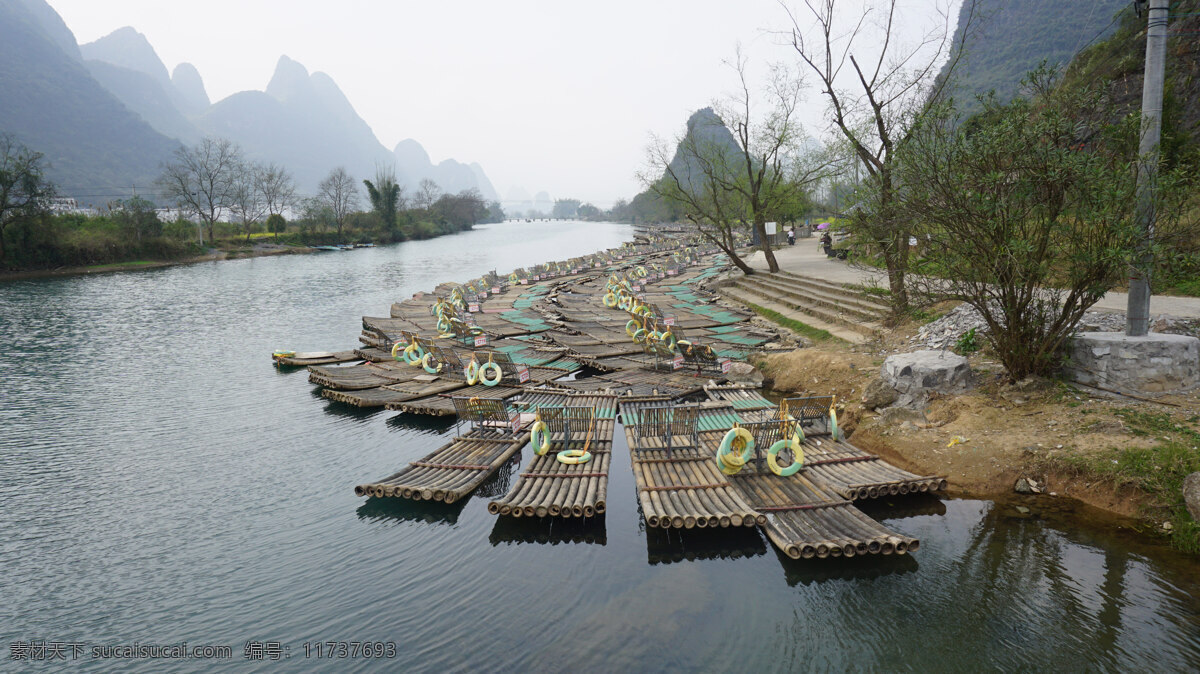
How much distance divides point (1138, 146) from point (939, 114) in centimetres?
309

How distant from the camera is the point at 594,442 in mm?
10969

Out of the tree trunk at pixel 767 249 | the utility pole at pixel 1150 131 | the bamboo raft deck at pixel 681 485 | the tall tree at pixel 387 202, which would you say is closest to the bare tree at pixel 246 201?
the tall tree at pixel 387 202

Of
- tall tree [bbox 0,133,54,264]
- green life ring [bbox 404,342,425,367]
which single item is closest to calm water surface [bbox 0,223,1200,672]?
green life ring [bbox 404,342,425,367]

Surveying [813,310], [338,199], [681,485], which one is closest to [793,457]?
[681,485]

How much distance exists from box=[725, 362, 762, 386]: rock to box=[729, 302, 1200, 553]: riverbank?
120 inches

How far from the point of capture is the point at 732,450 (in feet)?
31.5

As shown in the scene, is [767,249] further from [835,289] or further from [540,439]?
[540,439]

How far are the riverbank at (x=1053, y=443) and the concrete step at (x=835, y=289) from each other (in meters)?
5.39

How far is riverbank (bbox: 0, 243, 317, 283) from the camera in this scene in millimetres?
46944

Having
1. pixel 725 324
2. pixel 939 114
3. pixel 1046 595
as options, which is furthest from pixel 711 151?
pixel 1046 595

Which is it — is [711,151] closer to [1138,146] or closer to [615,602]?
[1138,146]

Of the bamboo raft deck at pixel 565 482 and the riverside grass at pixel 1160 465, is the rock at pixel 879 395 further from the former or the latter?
the bamboo raft deck at pixel 565 482

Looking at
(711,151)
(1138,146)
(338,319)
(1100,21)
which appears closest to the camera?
(1138,146)

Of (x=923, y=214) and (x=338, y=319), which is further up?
(x=923, y=214)
